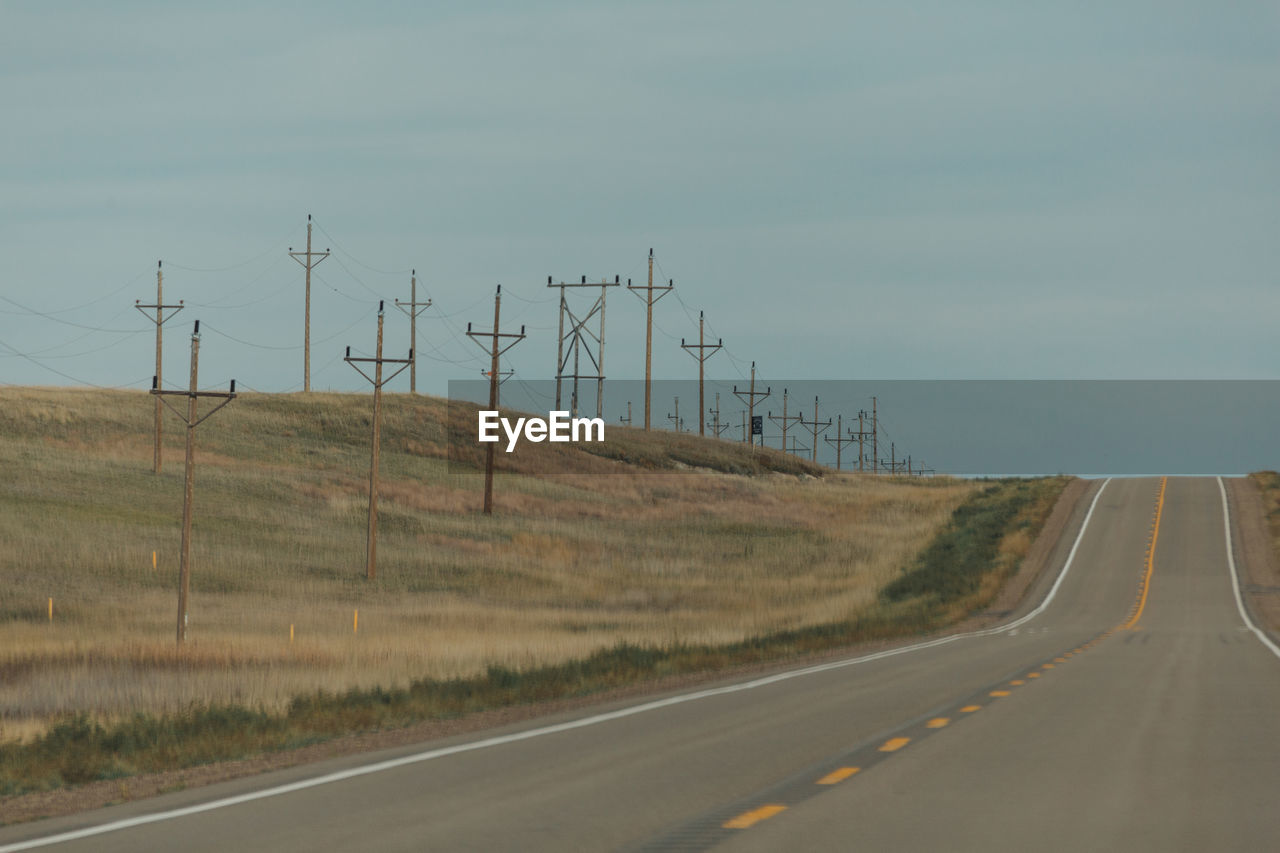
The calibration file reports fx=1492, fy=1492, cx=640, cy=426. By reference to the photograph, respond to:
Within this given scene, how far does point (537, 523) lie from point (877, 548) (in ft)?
50.7

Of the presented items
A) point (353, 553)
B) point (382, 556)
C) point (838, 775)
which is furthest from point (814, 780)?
point (353, 553)

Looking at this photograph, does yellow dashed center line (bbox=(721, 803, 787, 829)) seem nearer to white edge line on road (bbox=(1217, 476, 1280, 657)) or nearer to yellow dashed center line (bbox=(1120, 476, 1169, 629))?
white edge line on road (bbox=(1217, 476, 1280, 657))

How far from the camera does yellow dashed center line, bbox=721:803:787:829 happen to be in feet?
30.8

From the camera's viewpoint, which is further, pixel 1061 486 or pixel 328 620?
pixel 1061 486

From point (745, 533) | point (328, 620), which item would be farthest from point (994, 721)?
point (745, 533)

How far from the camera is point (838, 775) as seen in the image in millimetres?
11633

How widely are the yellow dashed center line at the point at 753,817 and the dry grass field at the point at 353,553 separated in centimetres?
921

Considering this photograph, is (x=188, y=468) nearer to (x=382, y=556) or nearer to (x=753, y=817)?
(x=382, y=556)

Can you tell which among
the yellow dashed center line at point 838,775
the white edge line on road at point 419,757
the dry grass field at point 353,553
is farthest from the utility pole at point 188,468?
the yellow dashed center line at point 838,775

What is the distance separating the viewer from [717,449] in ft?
384

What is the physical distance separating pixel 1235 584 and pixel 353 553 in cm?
3119

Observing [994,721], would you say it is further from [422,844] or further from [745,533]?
[745,533]

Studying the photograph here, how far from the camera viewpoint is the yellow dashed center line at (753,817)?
30.8ft

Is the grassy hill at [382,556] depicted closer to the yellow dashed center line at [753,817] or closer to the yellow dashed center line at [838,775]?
the yellow dashed center line at [838,775]
